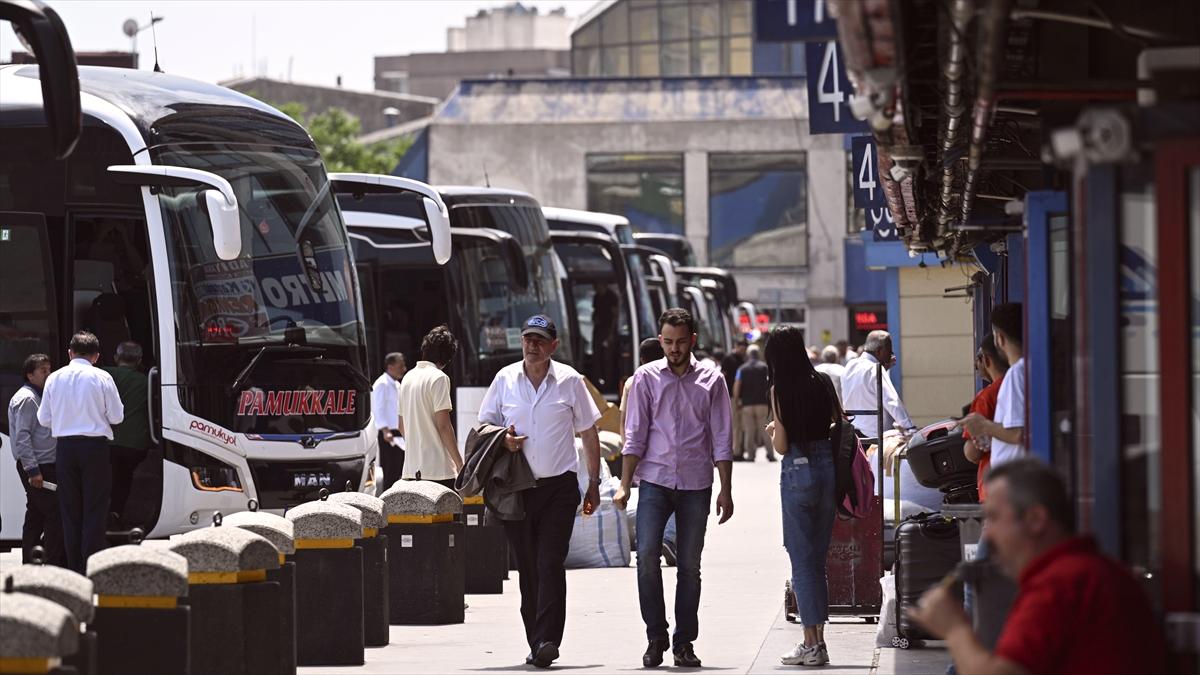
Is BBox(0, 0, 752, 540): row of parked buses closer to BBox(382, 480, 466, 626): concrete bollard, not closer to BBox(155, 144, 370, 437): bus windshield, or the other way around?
BBox(155, 144, 370, 437): bus windshield

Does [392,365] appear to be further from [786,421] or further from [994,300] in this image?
[786,421]

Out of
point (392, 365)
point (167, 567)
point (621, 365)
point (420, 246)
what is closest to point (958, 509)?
point (167, 567)

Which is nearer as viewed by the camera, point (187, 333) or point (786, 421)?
point (786, 421)

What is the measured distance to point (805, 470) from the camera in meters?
10.9

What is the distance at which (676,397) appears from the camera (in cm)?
1119

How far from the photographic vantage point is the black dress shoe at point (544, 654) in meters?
11.0

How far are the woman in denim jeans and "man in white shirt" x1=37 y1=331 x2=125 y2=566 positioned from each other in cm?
511

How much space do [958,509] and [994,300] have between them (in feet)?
11.7

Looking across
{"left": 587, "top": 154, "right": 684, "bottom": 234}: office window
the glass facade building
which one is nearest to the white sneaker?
{"left": 587, "top": 154, "right": 684, "bottom": 234}: office window

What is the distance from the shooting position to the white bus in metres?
15.1

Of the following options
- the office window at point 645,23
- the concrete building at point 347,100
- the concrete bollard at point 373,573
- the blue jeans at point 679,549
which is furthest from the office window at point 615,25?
the blue jeans at point 679,549

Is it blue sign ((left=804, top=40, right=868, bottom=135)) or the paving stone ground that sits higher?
blue sign ((left=804, top=40, right=868, bottom=135))

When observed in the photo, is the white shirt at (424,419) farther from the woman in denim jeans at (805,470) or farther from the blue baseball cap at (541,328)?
the woman in denim jeans at (805,470)

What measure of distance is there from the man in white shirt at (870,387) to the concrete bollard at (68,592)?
883cm
